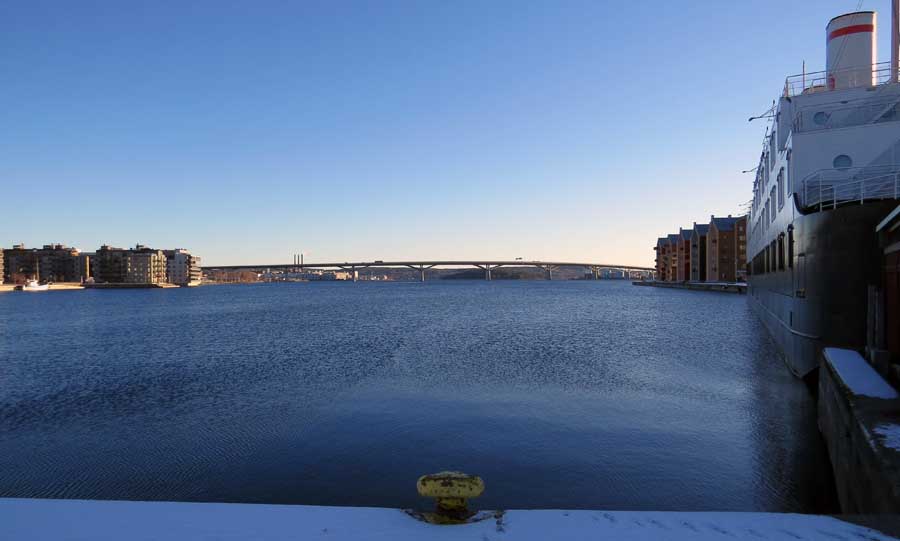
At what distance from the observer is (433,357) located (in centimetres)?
2716

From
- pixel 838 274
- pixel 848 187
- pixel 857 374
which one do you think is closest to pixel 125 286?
pixel 848 187

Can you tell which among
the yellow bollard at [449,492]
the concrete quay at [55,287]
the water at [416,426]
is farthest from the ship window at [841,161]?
the concrete quay at [55,287]

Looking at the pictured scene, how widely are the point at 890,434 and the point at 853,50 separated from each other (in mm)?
31566

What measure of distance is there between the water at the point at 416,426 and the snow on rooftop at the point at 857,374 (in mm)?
2318

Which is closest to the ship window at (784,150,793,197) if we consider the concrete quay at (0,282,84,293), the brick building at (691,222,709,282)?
the brick building at (691,222,709,282)

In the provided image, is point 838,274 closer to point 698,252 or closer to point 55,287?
point 698,252

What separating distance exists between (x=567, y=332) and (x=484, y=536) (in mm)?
34219

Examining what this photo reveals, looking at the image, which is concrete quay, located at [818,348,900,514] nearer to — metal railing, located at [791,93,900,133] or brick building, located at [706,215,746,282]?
metal railing, located at [791,93,900,133]

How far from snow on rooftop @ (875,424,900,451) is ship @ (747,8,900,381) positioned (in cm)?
785

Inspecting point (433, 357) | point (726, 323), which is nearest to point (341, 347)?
point (433, 357)

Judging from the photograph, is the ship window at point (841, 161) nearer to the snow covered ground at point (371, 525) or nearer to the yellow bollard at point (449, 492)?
the snow covered ground at point (371, 525)

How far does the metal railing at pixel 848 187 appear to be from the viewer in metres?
15.3

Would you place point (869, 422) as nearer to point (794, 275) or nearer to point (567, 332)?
point (794, 275)

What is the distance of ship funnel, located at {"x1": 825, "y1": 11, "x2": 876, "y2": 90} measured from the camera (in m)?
27.9
